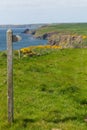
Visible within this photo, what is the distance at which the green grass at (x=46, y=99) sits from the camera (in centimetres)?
1478

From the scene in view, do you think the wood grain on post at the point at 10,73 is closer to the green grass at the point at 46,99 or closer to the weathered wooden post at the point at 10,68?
the weathered wooden post at the point at 10,68

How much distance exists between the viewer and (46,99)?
18641mm

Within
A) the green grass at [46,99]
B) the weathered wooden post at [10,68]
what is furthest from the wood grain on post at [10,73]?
the green grass at [46,99]

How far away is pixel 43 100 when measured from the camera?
1841cm

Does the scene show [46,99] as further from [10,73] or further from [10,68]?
[10,68]

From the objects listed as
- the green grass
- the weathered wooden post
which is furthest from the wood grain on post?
the green grass

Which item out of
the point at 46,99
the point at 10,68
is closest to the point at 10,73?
the point at 10,68

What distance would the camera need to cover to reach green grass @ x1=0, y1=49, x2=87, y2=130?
14777 millimetres

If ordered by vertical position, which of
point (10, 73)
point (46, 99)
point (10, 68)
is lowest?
point (46, 99)

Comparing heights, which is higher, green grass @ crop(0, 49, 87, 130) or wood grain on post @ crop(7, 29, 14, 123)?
wood grain on post @ crop(7, 29, 14, 123)

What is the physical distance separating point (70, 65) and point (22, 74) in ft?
28.9

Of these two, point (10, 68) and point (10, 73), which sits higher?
point (10, 68)

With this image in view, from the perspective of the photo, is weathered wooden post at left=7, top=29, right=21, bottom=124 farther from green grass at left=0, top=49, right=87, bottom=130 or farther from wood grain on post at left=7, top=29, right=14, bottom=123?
green grass at left=0, top=49, right=87, bottom=130

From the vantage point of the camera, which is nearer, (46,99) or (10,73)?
(10,73)
